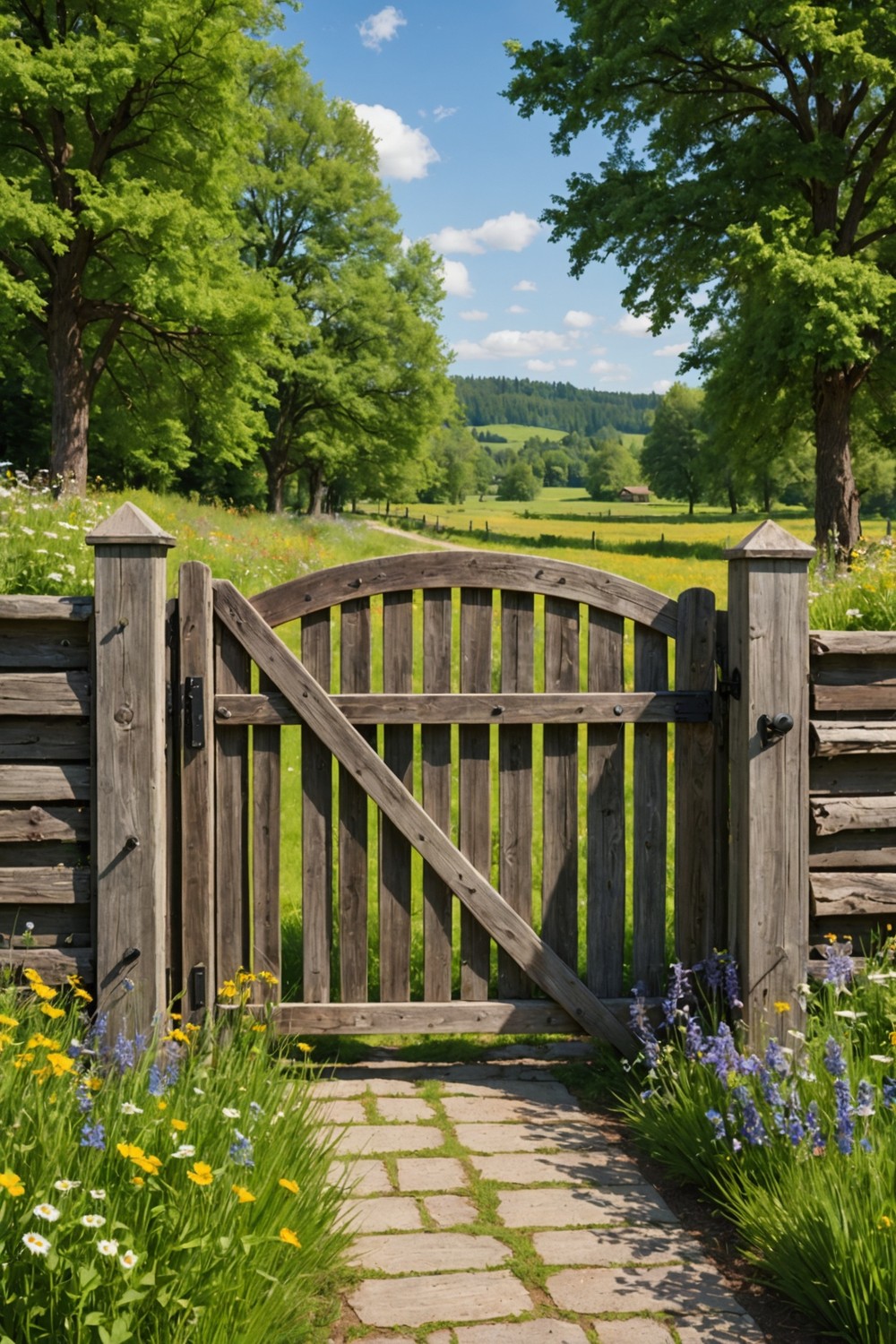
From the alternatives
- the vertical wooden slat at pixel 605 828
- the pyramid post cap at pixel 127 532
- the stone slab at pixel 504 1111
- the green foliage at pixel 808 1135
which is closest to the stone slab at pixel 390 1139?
the stone slab at pixel 504 1111

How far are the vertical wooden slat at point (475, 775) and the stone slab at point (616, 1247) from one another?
129 centimetres

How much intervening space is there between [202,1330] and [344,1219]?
87 centimetres

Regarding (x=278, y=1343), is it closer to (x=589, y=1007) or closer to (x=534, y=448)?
(x=589, y=1007)

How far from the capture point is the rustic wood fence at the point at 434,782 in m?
3.93

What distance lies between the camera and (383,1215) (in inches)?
125

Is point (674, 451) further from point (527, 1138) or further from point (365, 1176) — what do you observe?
point (365, 1176)

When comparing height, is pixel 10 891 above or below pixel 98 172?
below

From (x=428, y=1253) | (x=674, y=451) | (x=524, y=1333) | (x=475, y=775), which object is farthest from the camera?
(x=674, y=451)

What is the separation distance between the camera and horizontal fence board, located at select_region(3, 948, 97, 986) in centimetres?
394

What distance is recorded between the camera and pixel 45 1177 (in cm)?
244

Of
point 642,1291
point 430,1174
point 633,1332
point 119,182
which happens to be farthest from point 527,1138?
point 119,182

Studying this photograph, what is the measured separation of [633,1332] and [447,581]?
8.25 ft

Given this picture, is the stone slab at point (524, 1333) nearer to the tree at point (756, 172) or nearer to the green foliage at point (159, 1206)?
the green foliage at point (159, 1206)

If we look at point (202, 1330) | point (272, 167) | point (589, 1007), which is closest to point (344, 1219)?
point (202, 1330)
